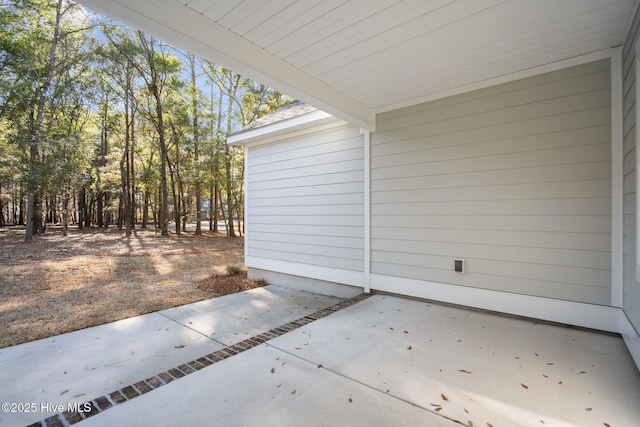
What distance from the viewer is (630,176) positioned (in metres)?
2.36

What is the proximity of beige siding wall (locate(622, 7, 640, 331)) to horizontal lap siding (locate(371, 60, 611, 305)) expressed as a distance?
0.19 metres

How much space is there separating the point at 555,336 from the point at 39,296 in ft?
21.3

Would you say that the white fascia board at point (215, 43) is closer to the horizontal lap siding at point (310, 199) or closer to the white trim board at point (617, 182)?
the horizontal lap siding at point (310, 199)

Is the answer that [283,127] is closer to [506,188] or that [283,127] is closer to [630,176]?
[506,188]

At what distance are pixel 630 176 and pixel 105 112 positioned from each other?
17.8m

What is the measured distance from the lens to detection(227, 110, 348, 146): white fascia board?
440cm

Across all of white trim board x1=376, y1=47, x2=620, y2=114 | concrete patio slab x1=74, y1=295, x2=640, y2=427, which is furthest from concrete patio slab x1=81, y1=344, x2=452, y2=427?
white trim board x1=376, y1=47, x2=620, y2=114

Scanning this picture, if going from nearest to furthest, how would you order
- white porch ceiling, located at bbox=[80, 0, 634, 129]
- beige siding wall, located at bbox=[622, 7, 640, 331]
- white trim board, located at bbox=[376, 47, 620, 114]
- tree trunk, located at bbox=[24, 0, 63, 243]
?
1. white porch ceiling, located at bbox=[80, 0, 634, 129]
2. beige siding wall, located at bbox=[622, 7, 640, 331]
3. white trim board, located at bbox=[376, 47, 620, 114]
4. tree trunk, located at bbox=[24, 0, 63, 243]

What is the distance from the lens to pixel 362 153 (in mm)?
4340

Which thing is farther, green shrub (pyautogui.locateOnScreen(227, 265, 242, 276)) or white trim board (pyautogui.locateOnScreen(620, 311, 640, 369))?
green shrub (pyautogui.locateOnScreen(227, 265, 242, 276))

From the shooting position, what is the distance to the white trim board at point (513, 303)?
2754 mm

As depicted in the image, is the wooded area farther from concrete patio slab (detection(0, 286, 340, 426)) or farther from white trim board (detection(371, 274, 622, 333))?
white trim board (detection(371, 274, 622, 333))

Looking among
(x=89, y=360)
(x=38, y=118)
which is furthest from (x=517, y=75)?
(x=38, y=118)

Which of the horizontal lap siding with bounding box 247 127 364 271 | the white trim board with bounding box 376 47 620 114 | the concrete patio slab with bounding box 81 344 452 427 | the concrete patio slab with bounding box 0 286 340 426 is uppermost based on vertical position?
the white trim board with bounding box 376 47 620 114
